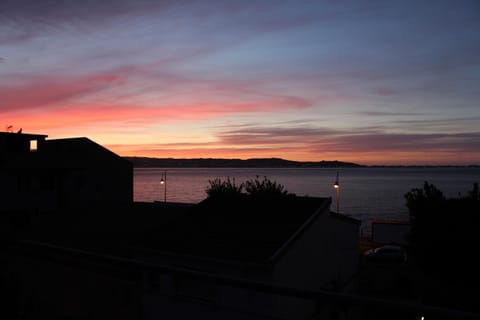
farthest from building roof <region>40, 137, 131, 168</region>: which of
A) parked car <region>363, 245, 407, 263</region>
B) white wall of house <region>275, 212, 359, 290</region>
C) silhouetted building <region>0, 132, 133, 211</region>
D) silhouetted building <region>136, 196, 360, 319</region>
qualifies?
parked car <region>363, 245, 407, 263</region>

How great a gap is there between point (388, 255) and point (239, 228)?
977 inches

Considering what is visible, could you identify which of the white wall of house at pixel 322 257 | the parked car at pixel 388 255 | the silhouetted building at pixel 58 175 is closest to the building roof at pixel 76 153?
the silhouetted building at pixel 58 175

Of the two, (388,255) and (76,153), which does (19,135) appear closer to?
(76,153)

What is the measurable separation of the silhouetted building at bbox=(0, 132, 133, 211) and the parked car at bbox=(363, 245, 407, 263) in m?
25.2

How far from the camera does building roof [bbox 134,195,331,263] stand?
12445mm

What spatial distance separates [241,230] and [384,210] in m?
88.4

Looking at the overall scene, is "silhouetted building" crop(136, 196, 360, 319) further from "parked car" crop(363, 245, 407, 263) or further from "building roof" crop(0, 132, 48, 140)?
"building roof" crop(0, 132, 48, 140)

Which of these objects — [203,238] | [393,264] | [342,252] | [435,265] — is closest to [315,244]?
[203,238]

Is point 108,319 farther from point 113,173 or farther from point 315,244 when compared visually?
point 113,173

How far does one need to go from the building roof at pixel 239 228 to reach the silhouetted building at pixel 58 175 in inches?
766

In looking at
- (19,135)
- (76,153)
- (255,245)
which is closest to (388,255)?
(255,245)

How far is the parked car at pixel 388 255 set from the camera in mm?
34344

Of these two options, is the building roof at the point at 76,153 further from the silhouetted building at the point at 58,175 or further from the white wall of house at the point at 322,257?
the white wall of house at the point at 322,257

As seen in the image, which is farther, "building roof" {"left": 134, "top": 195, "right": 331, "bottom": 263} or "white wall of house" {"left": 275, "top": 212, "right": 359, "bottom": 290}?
"white wall of house" {"left": 275, "top": 212, "right": 359, "bottom": 290}
